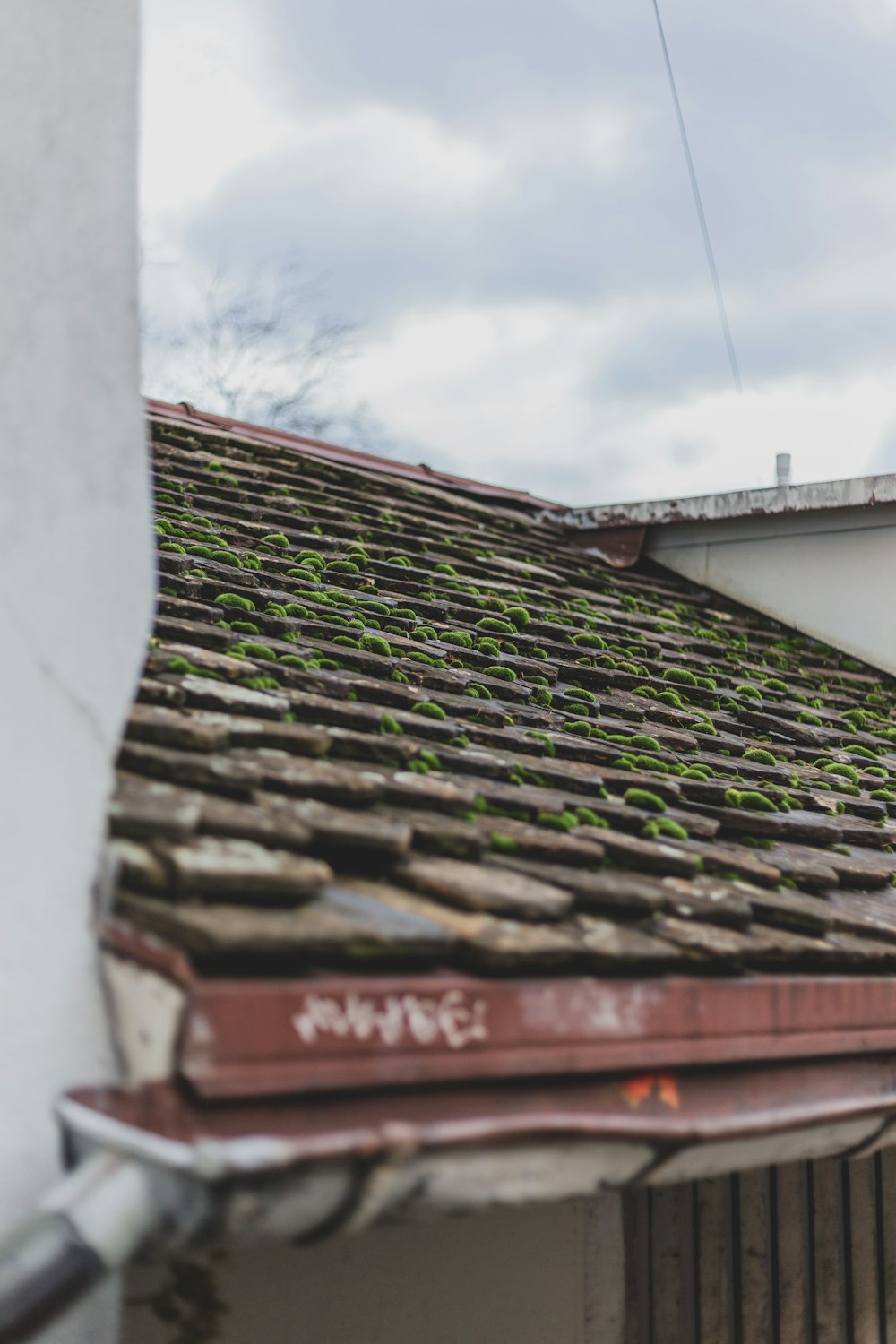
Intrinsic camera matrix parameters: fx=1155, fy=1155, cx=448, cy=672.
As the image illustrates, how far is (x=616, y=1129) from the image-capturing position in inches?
63.6

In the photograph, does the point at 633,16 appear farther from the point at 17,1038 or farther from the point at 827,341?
the point at 827,341

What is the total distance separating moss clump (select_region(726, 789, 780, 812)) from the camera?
3.02 metres

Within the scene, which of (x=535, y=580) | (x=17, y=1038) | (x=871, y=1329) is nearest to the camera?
(x=17, y=1038)

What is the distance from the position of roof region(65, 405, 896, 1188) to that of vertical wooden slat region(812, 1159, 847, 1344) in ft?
4.00

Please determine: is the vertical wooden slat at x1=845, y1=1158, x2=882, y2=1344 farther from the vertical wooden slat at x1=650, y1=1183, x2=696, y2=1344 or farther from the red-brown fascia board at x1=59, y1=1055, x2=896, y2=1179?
the red-brown fascia board at x1=59, y1=1055, x2=896, y2=1179

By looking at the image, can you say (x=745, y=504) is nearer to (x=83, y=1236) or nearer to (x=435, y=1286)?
(x=435, y=1286)

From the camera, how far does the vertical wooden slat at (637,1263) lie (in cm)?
335

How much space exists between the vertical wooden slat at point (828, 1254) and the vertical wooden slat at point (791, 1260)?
0.07m

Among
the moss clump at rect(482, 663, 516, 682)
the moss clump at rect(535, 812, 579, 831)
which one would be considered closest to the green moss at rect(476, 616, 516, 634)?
the moss clump at rect(482, 663, 516, 682)

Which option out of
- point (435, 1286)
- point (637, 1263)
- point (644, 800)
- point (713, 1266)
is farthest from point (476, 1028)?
point (713, 1266)

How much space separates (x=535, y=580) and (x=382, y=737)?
9.20 ft

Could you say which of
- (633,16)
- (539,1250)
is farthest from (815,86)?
(539,1250)

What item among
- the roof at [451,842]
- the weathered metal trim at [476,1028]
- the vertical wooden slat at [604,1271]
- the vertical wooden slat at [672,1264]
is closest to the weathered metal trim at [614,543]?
the roof at [451,842]

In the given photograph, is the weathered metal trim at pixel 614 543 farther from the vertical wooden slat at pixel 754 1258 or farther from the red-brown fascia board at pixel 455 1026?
the red-brown fascia board at pixel 455 1026
